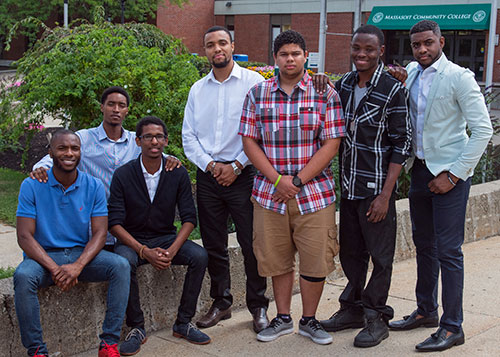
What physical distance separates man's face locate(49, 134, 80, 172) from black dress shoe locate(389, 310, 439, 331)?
2.42 m

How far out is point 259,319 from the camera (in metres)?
4.71

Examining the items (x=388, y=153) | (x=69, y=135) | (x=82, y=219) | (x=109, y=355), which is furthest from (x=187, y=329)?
(x=388, y=153)

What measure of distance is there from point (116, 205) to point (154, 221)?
0.90 feet

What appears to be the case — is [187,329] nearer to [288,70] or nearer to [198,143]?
[198,143]

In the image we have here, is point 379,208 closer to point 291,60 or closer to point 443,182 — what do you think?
point 443,182

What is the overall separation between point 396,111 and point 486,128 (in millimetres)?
561

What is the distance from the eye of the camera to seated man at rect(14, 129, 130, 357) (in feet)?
13.1

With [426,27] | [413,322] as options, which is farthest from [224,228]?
[426,27]

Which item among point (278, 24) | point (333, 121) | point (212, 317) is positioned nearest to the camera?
point (333, 121)

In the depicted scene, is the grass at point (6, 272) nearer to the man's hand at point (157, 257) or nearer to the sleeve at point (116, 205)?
the sleeve at point (116, 205)

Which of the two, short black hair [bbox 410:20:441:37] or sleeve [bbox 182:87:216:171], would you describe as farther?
sleeve [bbox 182:87:216:171]

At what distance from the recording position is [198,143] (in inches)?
189

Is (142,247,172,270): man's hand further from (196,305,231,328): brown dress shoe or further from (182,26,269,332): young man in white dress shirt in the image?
(196,305,231,328): brown dress shoe

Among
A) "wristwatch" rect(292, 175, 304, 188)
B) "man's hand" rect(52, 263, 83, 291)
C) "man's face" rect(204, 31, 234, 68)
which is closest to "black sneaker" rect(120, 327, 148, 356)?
"man's hand" rect(52, 263, 83, 291)
